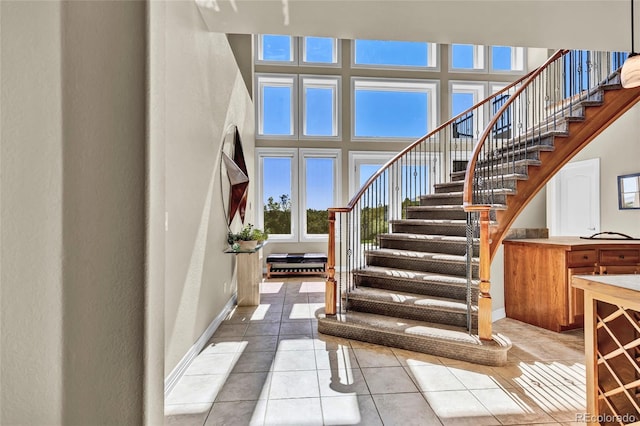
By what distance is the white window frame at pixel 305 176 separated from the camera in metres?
6.48

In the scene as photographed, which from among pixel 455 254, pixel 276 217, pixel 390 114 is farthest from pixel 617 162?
pixel 276 217

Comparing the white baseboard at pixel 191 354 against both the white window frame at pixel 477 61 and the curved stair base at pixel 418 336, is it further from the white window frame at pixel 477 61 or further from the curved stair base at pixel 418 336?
the white window frame at pixel 477 61

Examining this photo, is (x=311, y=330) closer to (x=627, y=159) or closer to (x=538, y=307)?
(x=538, y=307)

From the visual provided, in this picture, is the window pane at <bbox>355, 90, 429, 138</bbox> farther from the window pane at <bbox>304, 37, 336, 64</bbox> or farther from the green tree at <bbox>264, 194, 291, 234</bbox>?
the green tree at <bbox>264, 194, 291, 234</bbox>

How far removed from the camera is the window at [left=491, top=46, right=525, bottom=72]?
22.2 ft

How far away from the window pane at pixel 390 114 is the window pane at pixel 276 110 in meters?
1.53

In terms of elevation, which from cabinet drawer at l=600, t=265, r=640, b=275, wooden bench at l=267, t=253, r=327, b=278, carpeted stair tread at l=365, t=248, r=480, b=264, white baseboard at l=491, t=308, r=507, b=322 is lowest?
white baseboard at l=491, t=308, r=507, b=322

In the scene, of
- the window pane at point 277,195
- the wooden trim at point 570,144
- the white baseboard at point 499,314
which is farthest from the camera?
the window pane at point 277,195

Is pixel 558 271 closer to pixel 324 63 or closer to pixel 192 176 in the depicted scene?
pixel 192 176

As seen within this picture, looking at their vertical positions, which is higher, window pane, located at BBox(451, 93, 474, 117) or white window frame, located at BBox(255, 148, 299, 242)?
window pane, located at BBox(451, 93, 474, 117)

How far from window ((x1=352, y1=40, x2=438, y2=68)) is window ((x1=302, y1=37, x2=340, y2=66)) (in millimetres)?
453

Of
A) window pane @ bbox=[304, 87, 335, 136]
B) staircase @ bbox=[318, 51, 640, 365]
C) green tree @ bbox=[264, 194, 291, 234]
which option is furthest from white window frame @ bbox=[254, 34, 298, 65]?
staircase @ bbox=[318, 51, 640, 365]

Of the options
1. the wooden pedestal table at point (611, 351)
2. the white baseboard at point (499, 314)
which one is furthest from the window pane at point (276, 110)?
the wooden pedestal table at point (611, 351)
